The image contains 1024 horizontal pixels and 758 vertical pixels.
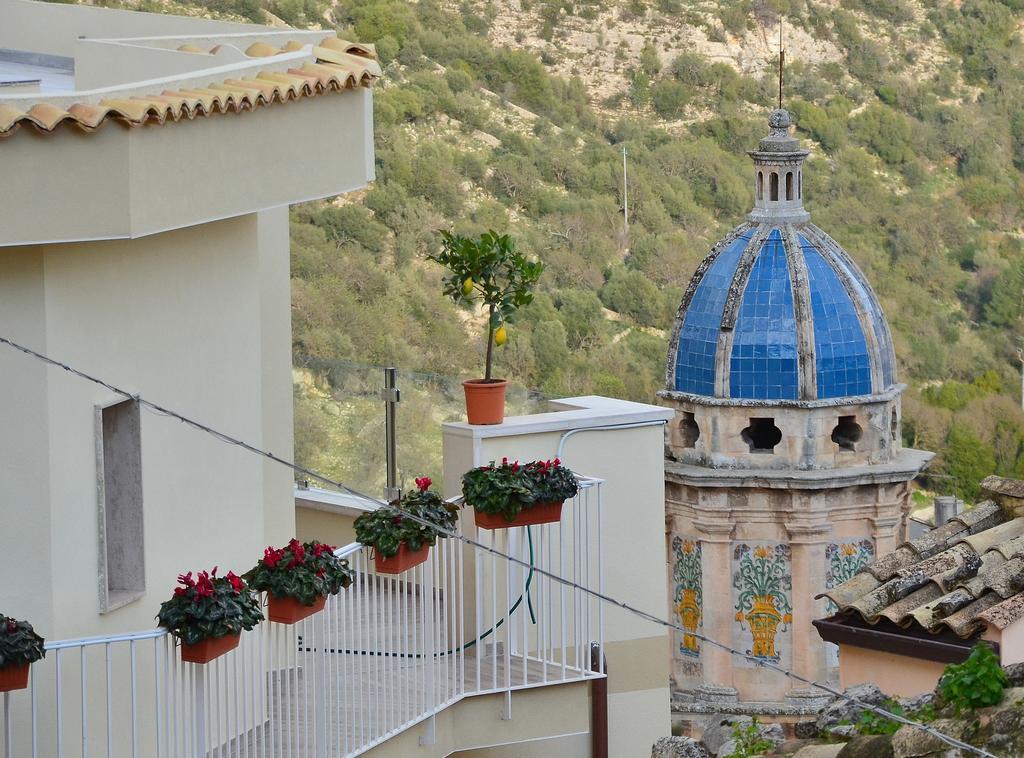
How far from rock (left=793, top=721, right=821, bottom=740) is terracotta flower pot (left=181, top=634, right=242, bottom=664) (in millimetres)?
2402

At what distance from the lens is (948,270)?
53125 mm

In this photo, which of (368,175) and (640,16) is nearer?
(368,175)

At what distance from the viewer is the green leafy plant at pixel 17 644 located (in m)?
7.84

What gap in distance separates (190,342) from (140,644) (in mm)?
1437

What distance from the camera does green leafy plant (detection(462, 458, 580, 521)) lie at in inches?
412

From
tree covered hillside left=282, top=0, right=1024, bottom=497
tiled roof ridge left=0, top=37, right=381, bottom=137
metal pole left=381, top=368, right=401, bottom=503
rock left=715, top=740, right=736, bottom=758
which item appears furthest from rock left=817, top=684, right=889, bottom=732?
tree covered hillside left=282, top=0, right=1024, bottom=497

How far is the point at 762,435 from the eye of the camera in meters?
25.6

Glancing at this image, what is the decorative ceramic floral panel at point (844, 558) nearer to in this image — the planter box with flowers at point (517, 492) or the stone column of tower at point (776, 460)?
the stone column of tower at point (776, 460)

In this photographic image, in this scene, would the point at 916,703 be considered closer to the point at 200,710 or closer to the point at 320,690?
the point at 200,710

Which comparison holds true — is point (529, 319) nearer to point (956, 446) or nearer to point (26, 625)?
point (956, 446)

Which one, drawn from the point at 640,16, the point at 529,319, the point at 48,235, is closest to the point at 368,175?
the point at 48,235

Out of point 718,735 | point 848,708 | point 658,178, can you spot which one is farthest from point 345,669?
point 658,178

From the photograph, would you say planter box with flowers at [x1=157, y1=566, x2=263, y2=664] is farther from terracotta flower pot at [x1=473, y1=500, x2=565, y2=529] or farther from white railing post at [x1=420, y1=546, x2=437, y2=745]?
terracotta flower pot at [x1=473, y1=500, x2=565, y2=529]

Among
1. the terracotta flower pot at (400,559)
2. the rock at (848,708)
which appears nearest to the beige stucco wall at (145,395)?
the terracotta flower pot at (400,559)
